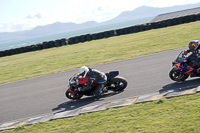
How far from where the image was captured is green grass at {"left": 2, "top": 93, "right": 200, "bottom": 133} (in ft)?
19.2

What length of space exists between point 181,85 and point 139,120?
10.7 feet

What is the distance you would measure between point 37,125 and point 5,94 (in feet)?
20.5

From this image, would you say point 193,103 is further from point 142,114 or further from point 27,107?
point 27,107

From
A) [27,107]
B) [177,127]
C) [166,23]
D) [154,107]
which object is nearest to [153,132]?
[177,127]

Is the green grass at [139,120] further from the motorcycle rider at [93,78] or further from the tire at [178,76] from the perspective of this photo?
the tire at [178,76]

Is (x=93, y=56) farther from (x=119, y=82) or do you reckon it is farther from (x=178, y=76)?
(x=178, y=76)

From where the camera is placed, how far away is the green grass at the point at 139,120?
5.84 meters

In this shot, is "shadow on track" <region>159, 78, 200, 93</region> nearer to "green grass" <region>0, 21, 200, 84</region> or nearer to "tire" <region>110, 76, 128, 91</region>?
"tire" <region>110, 76, 128, 91</region>

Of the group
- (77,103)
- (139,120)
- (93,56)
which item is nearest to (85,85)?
(77,103)

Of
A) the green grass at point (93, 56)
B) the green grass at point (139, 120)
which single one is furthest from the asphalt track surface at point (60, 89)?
the green grass at point (93, 56)

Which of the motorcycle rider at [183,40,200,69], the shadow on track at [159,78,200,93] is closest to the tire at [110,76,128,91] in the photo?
the shadow on track at [159,78,200,93]

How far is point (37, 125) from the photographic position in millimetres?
7707

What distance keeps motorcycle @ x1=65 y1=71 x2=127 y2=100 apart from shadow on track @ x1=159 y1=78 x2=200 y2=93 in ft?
5.35

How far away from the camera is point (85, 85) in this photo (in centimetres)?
982
